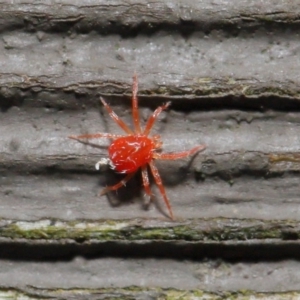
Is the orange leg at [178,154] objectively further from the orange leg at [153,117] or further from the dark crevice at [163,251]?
the dark crevice at [163,251]

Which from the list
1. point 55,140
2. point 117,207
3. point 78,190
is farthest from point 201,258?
point 55,140

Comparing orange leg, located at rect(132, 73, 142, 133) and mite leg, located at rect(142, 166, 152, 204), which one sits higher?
orange leg, located at rect(132, 73, 142, 133)

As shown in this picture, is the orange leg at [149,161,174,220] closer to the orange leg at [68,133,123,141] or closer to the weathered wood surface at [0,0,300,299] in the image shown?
the weathered wood surface at [0,0,300,299]

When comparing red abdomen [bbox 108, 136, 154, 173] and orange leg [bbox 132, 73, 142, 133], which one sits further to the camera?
red abdomen [bbox 108, 136, 154, 173]

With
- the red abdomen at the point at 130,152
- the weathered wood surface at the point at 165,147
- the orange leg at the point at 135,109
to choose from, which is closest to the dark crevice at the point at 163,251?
the weathered wood surface at the point at 165,147

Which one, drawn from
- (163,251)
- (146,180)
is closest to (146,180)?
(146,180)

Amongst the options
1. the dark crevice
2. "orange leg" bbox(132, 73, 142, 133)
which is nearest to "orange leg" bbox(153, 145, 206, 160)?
"orange leg" bbox(132, 73, 142, 133)
